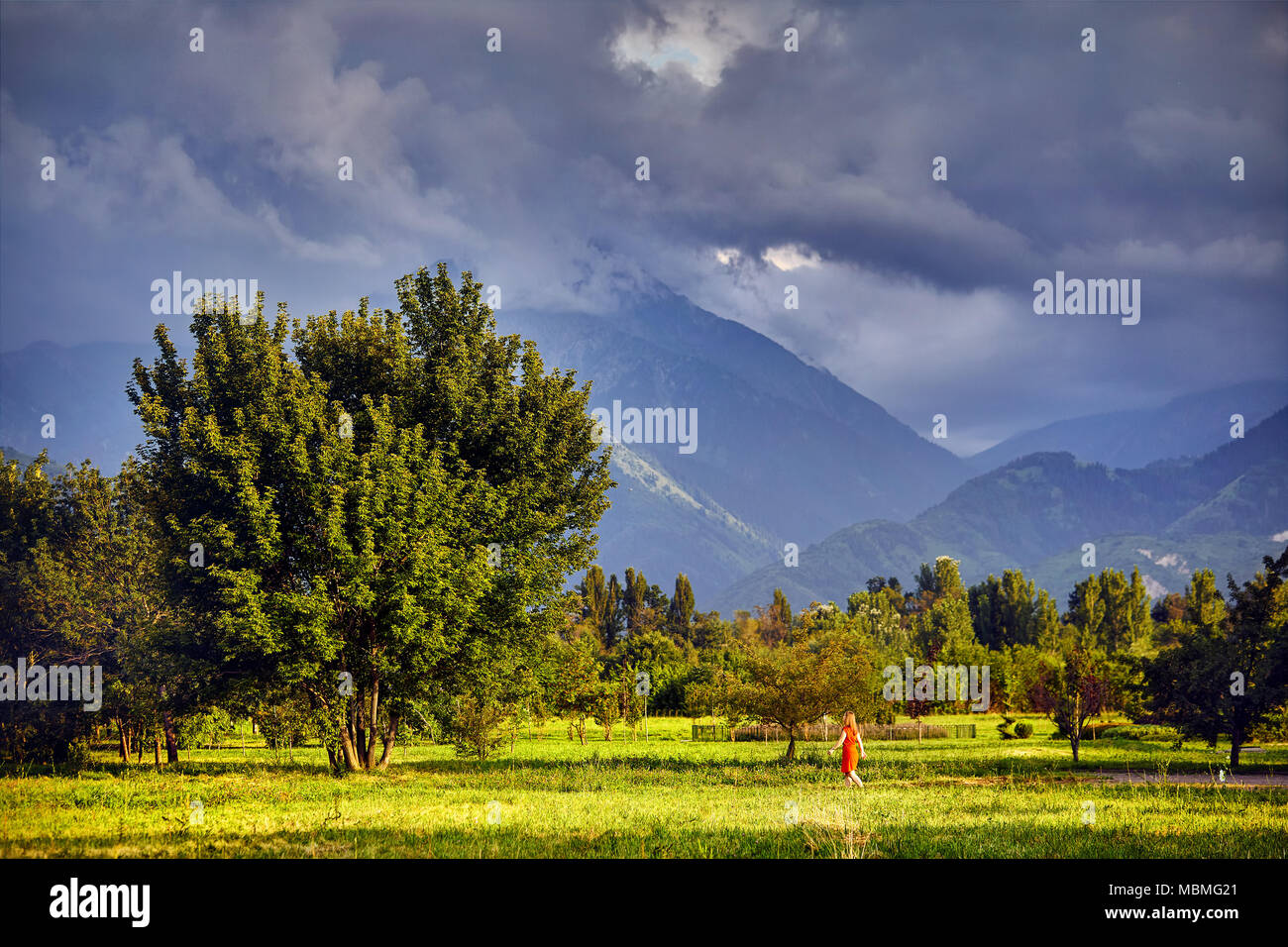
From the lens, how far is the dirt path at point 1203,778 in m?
29.1

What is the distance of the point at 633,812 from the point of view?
2048 cm

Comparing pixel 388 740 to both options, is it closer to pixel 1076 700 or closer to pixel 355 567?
pixel 355 567

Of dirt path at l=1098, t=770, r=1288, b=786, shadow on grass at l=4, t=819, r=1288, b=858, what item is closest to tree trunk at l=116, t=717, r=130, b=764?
shadow on grass at l=4, t=819, r=1288, b=858

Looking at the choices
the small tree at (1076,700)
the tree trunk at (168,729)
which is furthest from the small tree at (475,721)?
the small tree at (1076,700)

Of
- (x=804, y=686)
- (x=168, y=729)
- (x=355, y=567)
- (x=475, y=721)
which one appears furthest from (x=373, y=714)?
(x=804, y=686)

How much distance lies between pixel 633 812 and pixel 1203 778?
21.5 metres

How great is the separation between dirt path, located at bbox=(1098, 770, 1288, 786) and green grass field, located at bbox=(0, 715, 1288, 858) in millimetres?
812

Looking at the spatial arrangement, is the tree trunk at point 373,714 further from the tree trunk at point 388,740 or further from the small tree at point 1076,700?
the small tree at point 1076,700

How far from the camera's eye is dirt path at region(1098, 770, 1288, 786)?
29.1 m
